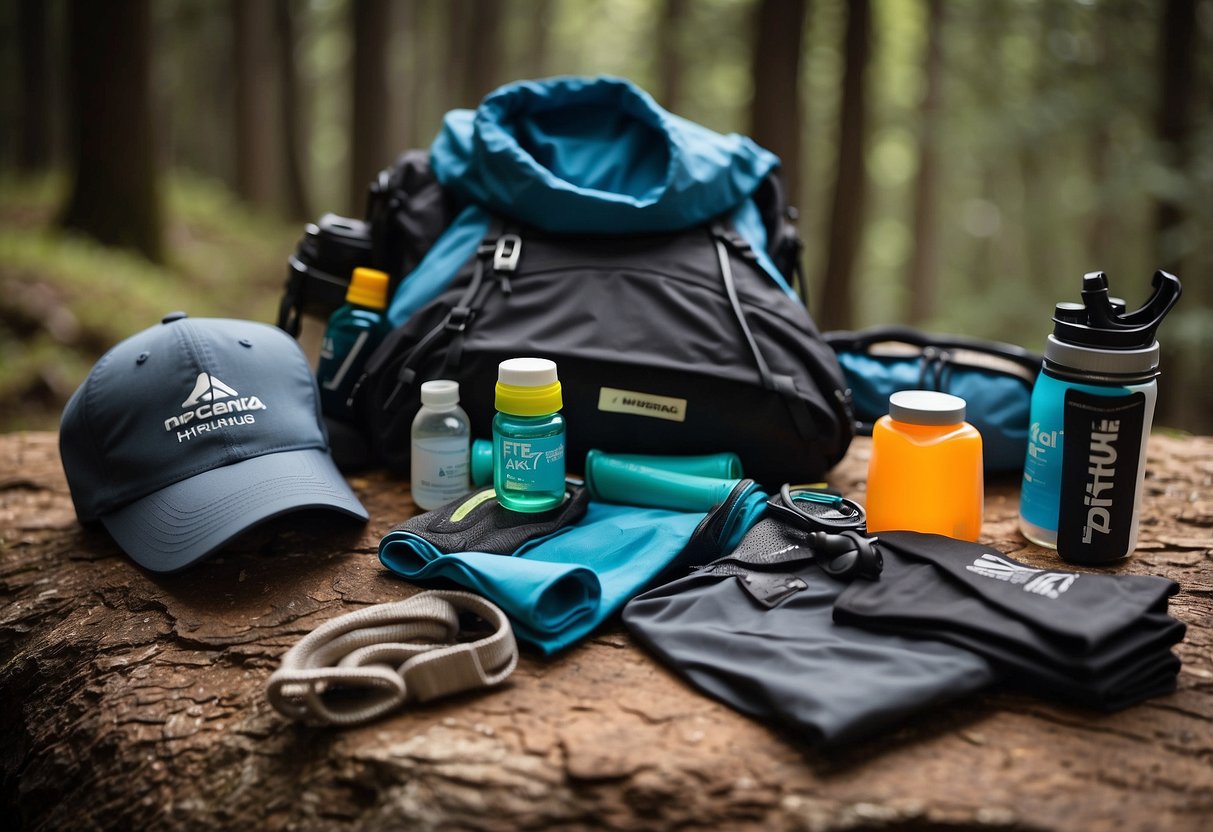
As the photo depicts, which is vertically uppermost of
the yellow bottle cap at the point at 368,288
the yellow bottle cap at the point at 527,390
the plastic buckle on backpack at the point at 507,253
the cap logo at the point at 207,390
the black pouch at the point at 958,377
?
the plastic buckle on backpack at the point at 507,253

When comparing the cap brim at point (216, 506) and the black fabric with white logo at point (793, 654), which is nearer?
the black fabric with white logo at point (793, 654)

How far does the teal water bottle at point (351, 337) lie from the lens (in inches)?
116

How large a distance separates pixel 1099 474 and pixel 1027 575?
0.44 m

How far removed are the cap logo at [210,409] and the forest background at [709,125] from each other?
133 inches

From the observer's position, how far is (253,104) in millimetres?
12406

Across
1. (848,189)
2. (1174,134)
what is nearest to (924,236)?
(1174,134)

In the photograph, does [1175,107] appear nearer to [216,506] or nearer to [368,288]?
[368,288]

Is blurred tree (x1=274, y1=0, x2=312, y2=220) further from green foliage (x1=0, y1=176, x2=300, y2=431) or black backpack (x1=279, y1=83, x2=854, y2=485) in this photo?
black backpack (x1=279, y1=83, x2=854, y2=485)

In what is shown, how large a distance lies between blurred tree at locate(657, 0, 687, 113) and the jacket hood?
336 inches

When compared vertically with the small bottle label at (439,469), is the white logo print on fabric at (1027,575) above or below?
above

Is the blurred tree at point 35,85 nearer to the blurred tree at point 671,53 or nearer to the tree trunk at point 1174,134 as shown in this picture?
the blurred tree at point 671,53

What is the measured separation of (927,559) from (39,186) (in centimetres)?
Result: 1096

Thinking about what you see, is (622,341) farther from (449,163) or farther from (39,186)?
(39,186)

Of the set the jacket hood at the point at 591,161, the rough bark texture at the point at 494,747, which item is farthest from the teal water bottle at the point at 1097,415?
the jacket hood at the point at 591,161
